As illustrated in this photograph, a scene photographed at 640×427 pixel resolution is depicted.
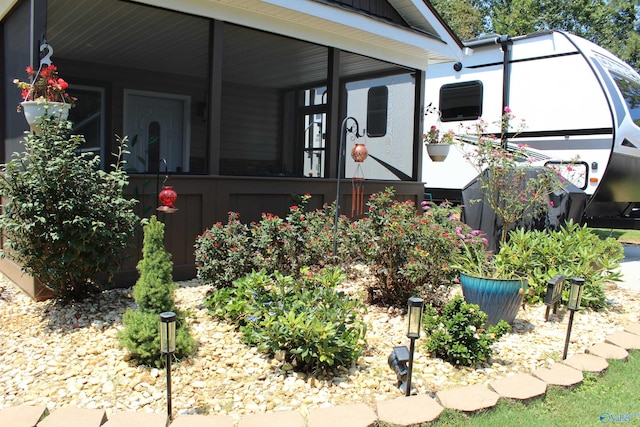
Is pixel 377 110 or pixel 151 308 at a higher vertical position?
pixel 377 110

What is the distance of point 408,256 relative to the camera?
13.4 ft

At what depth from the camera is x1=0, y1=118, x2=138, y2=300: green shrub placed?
3.64 meters

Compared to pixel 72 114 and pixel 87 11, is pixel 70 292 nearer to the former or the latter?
pixel 87 11

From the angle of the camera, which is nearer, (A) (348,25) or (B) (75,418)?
(B) (75,418)

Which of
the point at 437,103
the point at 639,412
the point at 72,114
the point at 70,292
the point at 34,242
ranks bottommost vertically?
the point at 639,412

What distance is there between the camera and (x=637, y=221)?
773 cm

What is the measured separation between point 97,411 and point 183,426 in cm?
48

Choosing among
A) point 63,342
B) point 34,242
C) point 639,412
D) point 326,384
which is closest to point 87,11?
point 34,242

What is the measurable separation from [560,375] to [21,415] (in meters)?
3.14

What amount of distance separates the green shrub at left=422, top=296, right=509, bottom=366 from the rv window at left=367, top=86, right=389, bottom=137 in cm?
616

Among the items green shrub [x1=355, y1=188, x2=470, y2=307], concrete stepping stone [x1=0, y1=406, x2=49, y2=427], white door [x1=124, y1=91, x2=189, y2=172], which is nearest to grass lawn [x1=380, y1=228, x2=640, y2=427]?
green shrub [x1=355, y1=188, x2=470, y2=307]

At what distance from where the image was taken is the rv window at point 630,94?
7.49 metres

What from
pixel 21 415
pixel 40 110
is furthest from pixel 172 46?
pixel 21 415

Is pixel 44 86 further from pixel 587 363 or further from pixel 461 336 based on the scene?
pixel 587 363
